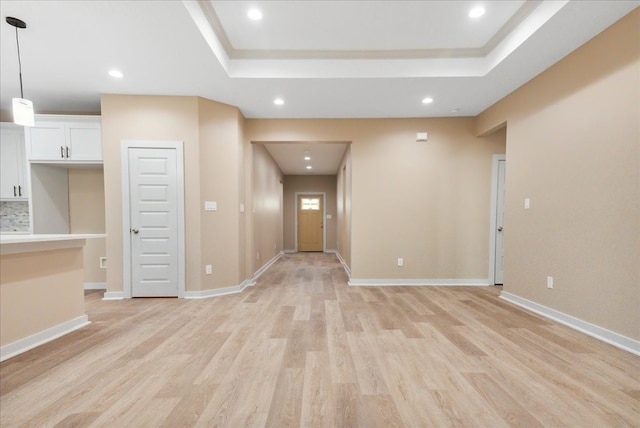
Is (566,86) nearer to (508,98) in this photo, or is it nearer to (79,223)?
(508,98)

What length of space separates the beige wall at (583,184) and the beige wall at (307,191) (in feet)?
19.0

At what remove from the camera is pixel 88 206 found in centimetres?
390

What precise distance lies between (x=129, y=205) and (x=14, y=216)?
6.82 ft

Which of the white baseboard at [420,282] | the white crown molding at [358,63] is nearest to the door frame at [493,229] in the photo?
the white baseboard at [420,282]

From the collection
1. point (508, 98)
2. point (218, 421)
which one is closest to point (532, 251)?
point (508, 98)

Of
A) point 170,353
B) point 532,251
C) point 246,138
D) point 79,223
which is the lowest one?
point 170,353

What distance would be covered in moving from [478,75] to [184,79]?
350cm

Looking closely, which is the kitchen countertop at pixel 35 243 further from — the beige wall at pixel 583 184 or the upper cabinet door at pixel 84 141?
the beige wall at pixel 583 184

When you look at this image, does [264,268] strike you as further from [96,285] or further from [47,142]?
[47,142]

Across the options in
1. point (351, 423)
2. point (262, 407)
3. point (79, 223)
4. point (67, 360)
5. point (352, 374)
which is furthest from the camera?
point (79, 223)

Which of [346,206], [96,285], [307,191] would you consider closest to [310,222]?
[307,191]

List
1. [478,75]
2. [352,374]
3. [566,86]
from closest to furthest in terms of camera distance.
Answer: [352,374]
[566,86]
[478,75]

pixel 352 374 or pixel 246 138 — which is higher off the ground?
pixel 246 138

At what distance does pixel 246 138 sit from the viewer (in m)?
4.21
